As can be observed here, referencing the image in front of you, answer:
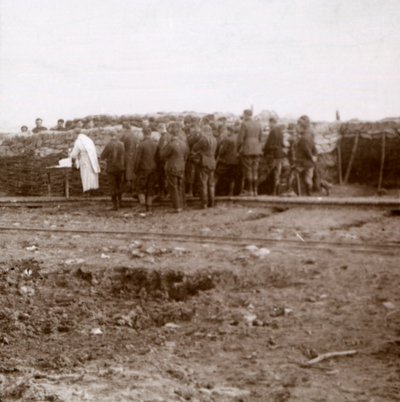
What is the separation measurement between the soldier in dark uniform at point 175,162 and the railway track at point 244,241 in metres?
2.66

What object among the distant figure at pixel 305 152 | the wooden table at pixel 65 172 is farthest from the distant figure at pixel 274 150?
the wooden table at pixel 65 172

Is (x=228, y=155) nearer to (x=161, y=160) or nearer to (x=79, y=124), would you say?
(x=161, y=160)

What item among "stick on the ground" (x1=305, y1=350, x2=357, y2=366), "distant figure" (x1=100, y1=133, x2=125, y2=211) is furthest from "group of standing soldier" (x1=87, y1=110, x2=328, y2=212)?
"stick on the ground" (x1=305, y1=350, x2=357, y2=366)

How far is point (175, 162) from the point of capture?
559 inches

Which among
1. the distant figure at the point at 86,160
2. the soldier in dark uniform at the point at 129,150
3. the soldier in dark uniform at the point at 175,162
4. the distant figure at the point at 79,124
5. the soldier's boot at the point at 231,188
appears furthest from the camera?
the distant figure at the point at 79,124

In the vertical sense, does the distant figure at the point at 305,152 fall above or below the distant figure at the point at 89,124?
below

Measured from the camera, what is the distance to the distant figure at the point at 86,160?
56.5 ft

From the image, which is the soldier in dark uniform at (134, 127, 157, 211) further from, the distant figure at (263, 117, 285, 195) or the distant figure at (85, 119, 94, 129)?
the distant figure at (85, 119, 94, 129)

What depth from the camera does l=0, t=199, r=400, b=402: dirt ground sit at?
16.9 ft

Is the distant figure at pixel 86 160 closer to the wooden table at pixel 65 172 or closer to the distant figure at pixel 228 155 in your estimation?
the wooden table at pixel 65 172

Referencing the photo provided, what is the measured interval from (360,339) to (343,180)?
12.9 m

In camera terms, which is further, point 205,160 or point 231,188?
point 231,188

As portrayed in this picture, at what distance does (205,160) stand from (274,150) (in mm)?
2112

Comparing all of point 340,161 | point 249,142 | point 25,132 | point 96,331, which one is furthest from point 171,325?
point 25,132
